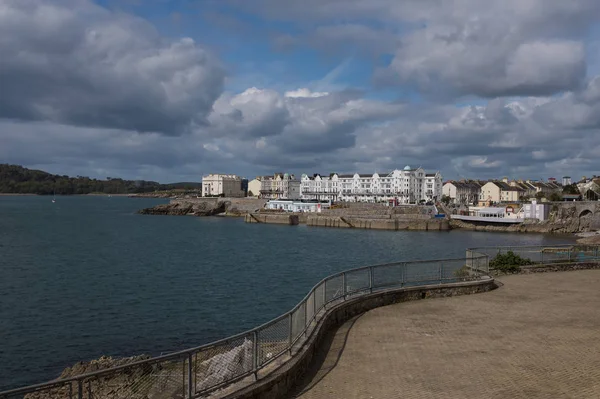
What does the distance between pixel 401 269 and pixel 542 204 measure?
112 metres

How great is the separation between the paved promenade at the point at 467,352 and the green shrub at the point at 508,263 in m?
6.92

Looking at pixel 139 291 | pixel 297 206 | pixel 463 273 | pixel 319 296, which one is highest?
pixel 297 206

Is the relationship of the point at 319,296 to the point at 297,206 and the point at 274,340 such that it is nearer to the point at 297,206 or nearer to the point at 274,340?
the point at 274,340

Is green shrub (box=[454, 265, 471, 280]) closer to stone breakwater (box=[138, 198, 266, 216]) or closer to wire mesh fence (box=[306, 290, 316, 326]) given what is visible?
wire mesh fence (box=[306, 290, 316, 326])

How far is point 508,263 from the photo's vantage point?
26203 mm

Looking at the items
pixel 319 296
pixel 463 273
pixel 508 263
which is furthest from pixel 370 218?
pixel 319 296

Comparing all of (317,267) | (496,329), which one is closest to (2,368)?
(496,329)

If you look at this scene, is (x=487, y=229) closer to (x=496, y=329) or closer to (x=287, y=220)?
(x=287, y=220)

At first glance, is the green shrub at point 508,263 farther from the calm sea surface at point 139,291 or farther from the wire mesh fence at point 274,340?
the wire mesh fence at point 274,340

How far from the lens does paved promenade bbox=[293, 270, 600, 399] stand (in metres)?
10.1

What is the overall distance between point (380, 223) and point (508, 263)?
3614 inches

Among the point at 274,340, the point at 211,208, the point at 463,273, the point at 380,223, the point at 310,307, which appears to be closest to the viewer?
the point at 274,340

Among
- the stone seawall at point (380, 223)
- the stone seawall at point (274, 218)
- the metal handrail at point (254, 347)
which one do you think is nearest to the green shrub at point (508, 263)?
the metal handrail at point (254, 347)

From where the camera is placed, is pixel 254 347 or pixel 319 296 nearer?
pixel 254 347
